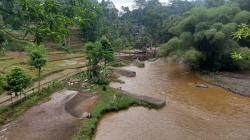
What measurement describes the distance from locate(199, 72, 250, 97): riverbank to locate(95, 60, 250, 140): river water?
1059 mm

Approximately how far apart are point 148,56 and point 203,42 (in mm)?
16242

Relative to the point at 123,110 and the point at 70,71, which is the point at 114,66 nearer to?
the point at 70,71

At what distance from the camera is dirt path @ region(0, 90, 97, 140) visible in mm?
16469

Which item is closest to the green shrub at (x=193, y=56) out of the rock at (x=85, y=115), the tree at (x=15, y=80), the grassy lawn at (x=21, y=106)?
the grassy lawn at (x=21, y=106)

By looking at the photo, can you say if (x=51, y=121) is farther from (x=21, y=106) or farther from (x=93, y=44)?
(x=93, y=44)

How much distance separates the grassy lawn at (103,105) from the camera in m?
17.2

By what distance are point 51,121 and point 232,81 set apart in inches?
858

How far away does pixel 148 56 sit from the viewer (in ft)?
175

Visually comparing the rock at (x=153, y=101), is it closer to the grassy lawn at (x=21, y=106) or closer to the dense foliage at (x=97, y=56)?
the dense foliage at (x=97, y=56)

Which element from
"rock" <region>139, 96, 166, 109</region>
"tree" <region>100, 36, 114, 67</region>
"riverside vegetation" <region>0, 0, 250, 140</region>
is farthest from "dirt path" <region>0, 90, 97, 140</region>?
"tree" <region>100, 36, 114, 67</region>

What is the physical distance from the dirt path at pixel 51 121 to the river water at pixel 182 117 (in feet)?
6.77

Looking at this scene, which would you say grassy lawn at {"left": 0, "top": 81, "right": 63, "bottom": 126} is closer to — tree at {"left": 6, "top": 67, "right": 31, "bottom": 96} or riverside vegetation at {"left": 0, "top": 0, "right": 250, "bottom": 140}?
riverside vegetation at {"left": 0, "top": 0, "right": 250, "bottom": 140}

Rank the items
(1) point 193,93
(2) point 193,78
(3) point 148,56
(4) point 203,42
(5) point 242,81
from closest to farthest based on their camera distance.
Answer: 1. (1) point 193,93
2. (5) point 242,81
3. (2) point 193,78
4. (4) point 203,42
5. (3) point 148,56

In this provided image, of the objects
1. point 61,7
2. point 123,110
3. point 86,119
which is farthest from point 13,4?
point 123,110
